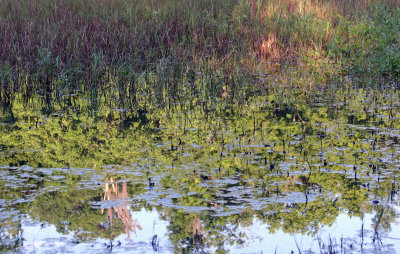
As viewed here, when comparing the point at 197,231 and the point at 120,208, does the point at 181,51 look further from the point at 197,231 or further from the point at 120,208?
the point at 197,231

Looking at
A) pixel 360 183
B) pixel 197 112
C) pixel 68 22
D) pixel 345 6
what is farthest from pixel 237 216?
pixel 345 6

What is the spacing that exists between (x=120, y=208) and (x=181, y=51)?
705 cm

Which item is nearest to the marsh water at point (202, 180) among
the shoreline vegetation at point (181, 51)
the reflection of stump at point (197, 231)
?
the reflection of stump at point (197, 231)

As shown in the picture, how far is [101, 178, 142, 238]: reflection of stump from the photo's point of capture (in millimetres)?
4605

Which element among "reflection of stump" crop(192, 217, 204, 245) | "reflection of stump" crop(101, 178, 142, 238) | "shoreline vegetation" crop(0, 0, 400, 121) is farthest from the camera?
"shoreline vegetation" crop(0, 0, 400, 121)

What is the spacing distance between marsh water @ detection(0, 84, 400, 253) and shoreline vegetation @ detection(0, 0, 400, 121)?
110cm

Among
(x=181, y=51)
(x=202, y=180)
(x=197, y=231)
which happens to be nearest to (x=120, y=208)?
(x=197, y=231)

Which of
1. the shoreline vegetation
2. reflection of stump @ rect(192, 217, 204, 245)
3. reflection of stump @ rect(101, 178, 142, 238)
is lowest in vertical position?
reflection of stump @ rect(192, 217, 204, 245)

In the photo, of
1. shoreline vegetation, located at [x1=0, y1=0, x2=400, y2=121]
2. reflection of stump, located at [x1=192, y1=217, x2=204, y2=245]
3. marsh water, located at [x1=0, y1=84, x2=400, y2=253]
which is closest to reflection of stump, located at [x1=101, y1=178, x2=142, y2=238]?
marsh water, located at [x1=0, y1=84, x2=400, y2=253]

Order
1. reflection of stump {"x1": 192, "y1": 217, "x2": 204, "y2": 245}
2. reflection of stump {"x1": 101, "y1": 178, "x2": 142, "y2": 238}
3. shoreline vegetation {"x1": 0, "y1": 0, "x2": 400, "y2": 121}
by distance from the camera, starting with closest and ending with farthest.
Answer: reflection of stump {"x1": 192, "y1": 217, "x2": 204, "y2": 245}, reflection of stump {"x1": 101, "y1": 178, "x2": 142, "y2": 238}, shoreline vegetation {"x1": 0, "y1": 0, "x2": 400, "y2": 121}

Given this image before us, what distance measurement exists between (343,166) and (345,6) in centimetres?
1000

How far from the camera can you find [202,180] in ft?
18.3

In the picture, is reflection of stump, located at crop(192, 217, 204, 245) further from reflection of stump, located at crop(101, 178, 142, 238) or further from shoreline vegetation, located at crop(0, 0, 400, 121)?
shoreline vegetation, located at crop(0, 0, 400, 121)

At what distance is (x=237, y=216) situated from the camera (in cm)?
477
